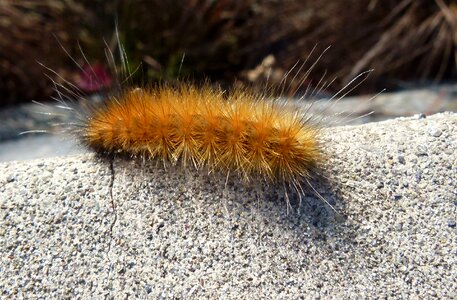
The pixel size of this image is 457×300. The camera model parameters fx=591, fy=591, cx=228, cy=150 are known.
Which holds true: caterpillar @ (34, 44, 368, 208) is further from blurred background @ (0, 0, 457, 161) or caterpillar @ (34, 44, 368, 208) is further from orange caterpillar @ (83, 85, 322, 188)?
blurred background @ (0, 0, 457, 161)

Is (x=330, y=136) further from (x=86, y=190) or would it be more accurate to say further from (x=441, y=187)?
(x=86, y=190)

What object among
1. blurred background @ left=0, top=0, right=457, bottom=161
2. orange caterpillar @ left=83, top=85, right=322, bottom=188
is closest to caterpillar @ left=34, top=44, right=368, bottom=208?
orange caterpillar @ left=83, top=85, right=322, bottom=188

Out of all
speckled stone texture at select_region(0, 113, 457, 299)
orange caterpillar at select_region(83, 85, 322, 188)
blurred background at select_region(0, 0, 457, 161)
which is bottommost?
speckled stone texture at select_region(0, 113, 457, 299)

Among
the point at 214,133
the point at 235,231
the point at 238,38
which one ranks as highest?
the point at 238,38

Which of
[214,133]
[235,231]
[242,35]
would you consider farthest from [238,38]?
[235,231]

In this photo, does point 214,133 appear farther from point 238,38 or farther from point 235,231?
point 238,38

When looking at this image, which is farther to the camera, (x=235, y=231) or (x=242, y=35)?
(x=242, y=35)

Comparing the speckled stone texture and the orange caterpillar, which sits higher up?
the orange caterpillar
